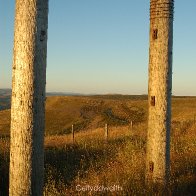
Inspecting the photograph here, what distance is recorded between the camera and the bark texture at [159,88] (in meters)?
6.46

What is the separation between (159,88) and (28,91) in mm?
3275

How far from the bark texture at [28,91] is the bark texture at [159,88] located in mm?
3073

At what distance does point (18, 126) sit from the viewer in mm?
3793

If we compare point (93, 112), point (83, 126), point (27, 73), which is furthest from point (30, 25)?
point (93, 112)

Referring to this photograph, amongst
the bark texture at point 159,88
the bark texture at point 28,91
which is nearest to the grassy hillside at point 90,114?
the bark texture at point 159,88

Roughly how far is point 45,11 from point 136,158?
4.88 m

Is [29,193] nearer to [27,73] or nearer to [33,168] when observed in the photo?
[33,168]

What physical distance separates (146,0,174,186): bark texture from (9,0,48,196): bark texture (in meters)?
3.07

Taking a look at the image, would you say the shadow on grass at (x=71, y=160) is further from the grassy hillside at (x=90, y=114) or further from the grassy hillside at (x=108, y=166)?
the grassy hillside at (x=90, y=114)

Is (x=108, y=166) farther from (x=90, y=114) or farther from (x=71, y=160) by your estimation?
(x=90, y=114)

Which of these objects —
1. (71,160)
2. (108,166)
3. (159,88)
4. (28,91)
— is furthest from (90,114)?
(28,91)

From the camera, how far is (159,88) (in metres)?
6.50

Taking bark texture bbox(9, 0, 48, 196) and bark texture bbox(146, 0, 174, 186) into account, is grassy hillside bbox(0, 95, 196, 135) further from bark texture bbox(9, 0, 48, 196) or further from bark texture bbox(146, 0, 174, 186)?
bark texture bbox(9, 0, 48, 196)

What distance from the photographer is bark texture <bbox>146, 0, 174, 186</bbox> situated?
6.46 m
